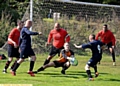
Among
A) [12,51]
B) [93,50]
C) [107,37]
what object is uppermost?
[93,50]

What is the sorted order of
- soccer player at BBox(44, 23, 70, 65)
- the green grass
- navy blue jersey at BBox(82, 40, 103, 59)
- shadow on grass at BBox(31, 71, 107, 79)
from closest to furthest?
the green grass
navy blue jersey at BBox(82, 40, 103, 59)
shadow on grass at BBox(31, 71, 107, 79)
soccer player at BBox(44, 23, 70, 65)

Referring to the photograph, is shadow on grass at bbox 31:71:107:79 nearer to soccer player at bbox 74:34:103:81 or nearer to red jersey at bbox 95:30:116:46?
soccer player at bbox 74:34:103:81

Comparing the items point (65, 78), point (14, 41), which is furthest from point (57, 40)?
point (65, 78)

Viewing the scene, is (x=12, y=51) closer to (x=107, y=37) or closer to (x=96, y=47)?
(x=96, y=47)

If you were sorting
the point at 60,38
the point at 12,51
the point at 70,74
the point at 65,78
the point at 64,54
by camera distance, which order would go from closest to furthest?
the point at 65,78 < the point at 64,54 < the point at 12,51 < the point at 70,74 < the point at 60,38

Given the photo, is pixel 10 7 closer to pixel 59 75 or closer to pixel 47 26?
pixel 47 26

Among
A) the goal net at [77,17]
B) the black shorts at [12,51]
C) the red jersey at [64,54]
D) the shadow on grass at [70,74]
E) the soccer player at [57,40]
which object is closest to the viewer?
the red jersey at [64,54]

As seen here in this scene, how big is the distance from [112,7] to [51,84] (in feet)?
33.8

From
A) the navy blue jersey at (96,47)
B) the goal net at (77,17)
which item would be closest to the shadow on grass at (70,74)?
the navy blue jersey at (96,47)

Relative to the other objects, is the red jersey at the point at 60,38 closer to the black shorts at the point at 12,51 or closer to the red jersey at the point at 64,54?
the red jersey at the point at 64,54

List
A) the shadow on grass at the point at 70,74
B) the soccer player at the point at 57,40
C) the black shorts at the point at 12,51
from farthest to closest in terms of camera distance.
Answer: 1. the soccer player at the point at 57,40
2. the black shorts at the point at 12,51
3. the shadow on grass at the point at 70,74

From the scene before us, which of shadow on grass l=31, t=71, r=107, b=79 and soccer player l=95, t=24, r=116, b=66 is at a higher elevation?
soccer player l=95, t=24, r=116, b=66

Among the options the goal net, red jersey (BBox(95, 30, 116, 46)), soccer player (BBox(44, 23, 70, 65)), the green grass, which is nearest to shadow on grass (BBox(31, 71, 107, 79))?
the green grass

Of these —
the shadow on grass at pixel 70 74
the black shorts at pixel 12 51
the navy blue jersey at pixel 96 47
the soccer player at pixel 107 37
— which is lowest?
the shadow on grass at pixel 70 74
